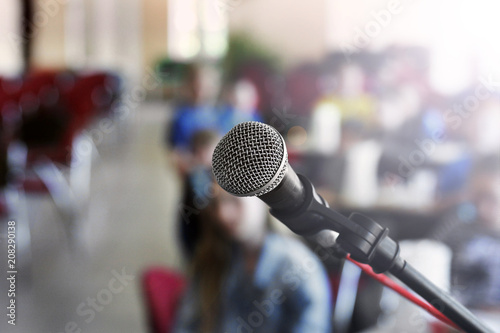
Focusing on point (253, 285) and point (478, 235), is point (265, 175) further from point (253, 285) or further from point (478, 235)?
point (478, 235)

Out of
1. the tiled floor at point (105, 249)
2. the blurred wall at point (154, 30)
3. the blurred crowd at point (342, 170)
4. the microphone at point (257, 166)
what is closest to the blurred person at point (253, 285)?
the blurred crowd at point (342, 170)

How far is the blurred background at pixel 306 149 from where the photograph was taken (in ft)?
4.28

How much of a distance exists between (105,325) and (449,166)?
163 cm

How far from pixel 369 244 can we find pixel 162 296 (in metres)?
0.88

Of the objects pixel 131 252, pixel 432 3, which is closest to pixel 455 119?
pixel 432 3

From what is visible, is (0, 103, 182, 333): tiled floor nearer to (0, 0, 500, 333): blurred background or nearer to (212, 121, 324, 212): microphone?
(0, 0, 500, 333): blurred background

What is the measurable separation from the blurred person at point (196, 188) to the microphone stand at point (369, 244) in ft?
3.27

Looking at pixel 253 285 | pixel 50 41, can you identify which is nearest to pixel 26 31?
pixel 50 41

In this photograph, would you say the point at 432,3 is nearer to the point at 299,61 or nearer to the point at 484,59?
the point at 484,59

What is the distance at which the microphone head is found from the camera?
11.5 inches

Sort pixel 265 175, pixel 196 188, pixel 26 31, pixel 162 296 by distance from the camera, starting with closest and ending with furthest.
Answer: pixel 265 175 < pixel 162 296 < pixel 196 188 < pixel 26 31

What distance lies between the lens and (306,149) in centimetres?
231

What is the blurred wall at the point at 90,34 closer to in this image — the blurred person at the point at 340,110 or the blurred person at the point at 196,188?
the blurred person at the point at 340,110

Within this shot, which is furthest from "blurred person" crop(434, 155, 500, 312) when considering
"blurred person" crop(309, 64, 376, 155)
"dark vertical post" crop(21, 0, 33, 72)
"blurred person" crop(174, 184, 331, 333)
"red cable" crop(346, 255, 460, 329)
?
"dark vertical post" crop(21, 0, 33, 72)
